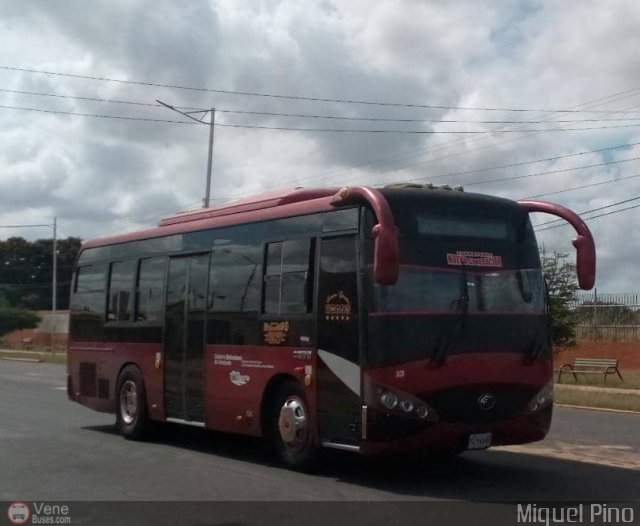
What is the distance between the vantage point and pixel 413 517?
9000 mm

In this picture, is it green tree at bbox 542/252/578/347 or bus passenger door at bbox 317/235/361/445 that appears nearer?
bus passenger door at bbox 317/235/361/445

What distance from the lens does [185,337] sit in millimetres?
13984

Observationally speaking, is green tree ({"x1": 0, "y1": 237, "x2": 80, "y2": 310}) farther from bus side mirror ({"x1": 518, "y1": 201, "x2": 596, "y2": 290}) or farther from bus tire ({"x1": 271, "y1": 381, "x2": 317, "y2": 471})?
bus side mirror ({"x1": 518, "y1": 201, "x2": 596, "y2": 290})

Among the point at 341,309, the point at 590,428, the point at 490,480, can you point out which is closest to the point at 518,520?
the point at 490,480

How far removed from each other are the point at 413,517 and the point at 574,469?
11.8ft

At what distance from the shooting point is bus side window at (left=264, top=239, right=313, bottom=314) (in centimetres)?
1155

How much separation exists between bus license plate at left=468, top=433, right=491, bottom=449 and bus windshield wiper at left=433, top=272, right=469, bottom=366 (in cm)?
89

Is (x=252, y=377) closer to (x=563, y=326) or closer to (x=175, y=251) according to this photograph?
(x=175, y=251)

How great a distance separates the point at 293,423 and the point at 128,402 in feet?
15.9

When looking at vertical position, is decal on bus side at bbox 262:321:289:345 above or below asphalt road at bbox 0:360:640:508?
above

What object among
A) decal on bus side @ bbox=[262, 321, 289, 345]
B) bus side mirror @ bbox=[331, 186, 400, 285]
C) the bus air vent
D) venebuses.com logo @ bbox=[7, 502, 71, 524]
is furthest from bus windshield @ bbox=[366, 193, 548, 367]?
the bus air vent

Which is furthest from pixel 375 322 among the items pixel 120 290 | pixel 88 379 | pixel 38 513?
pixel 88 379

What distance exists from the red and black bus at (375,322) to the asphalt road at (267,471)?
1.58ft

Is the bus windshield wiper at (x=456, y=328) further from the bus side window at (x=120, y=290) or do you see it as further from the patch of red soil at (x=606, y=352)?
the patch of red soil at (x=606, y=352)
